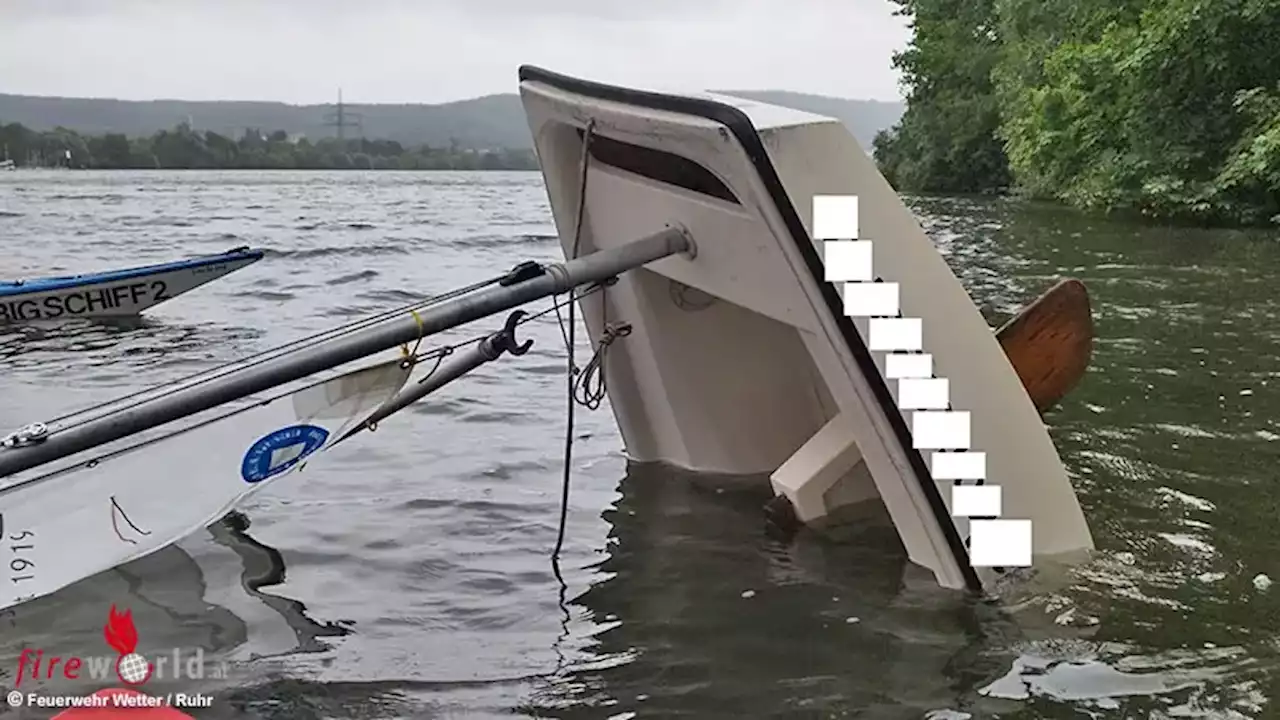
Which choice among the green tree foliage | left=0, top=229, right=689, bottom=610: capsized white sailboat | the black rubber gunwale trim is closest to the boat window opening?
left=0, top=229, right=689, bottom=610: capsized white sailboat

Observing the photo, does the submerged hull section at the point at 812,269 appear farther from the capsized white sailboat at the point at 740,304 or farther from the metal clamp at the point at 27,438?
the metal clamp at the point at 27,438

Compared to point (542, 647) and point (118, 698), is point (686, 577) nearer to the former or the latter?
point (542, 647)

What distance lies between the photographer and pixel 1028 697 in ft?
10.8

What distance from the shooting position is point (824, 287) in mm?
3586

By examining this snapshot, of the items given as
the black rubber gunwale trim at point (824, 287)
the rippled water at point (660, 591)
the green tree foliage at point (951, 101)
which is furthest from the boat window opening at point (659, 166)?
the green tree foliage at point (951, 101)

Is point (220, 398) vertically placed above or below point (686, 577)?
above

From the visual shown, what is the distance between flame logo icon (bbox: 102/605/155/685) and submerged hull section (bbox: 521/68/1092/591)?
199 centimetres

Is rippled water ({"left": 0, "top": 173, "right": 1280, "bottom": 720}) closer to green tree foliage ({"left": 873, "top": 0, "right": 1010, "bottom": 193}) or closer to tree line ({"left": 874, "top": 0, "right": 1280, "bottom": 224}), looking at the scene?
tree line ({"left": 874, "top": 0, "right": 1280, "bottom": 224})

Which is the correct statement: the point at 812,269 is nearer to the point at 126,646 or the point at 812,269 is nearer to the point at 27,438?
the point at 27,438

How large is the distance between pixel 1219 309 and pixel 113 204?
35.6 m

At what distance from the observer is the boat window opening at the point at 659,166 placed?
4141 millimetres

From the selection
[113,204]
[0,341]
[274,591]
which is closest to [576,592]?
[274,591]

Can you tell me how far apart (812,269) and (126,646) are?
2195 millimetres
